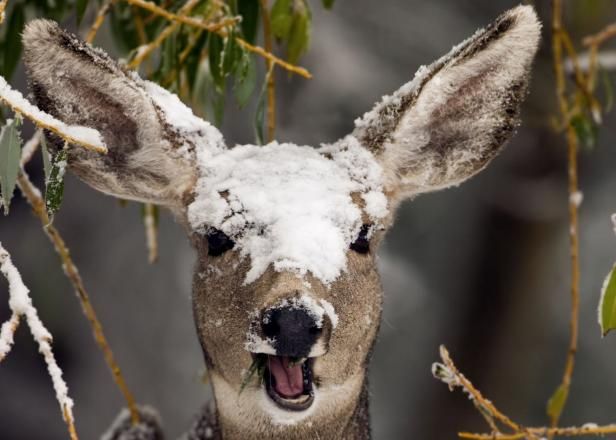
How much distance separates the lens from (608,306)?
258 centimetres

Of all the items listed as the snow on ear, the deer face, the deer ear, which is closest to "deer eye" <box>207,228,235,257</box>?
the deer face

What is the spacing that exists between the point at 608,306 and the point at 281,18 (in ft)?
4.81

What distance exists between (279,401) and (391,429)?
4226 mm

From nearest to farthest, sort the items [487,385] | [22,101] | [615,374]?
[22,101] → [487,385] → [615,374]

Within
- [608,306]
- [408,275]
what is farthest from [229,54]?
[408,275]

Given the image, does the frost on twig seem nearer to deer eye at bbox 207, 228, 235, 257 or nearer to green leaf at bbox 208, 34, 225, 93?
deer eye at bbox 207, 228, 235, 257

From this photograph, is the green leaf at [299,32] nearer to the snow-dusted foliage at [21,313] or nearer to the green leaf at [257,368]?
the green leaf at [257,368]

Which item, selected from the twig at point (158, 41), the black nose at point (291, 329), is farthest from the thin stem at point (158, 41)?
the black nose at point (291, 329)

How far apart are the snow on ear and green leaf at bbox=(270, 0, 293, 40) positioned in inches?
25.2

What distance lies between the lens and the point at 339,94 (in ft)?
21.8

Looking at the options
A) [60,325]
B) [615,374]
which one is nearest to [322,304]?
[60,325]

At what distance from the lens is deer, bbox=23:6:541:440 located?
2523 millimetres

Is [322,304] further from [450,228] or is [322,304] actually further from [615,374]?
[615,374]

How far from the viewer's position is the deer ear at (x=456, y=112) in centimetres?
264
